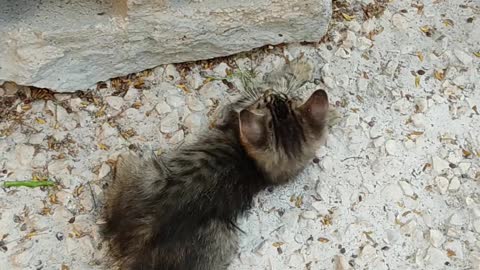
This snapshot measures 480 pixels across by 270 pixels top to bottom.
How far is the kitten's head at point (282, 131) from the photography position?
1973 millimetres

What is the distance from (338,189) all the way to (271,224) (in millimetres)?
216

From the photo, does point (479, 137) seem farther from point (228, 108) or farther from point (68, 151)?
point (68, 151)

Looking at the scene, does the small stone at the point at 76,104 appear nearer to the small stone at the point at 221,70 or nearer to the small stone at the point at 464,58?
the small stone at the point at 221,70

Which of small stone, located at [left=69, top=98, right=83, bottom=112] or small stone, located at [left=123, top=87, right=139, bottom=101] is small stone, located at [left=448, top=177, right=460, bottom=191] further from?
small stone, located at [left=69, top=98, right=83, bottom=112]

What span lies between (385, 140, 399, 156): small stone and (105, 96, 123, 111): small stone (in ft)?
2.53

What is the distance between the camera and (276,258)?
2072 millimetres

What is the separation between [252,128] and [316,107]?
0.58 ft

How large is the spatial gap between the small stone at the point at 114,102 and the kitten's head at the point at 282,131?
0.40 metres

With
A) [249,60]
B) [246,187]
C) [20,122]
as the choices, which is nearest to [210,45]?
[249,60]

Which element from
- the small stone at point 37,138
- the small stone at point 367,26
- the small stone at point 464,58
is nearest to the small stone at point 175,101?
the small stone at point 37,138

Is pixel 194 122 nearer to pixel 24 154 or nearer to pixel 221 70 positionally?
pixel 221 70

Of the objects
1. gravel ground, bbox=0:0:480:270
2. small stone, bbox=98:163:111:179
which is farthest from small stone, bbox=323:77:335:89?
small stone, bbox=98:163:111:179

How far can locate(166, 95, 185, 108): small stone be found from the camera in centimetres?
221

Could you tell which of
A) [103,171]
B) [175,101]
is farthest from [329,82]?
[103,171]
